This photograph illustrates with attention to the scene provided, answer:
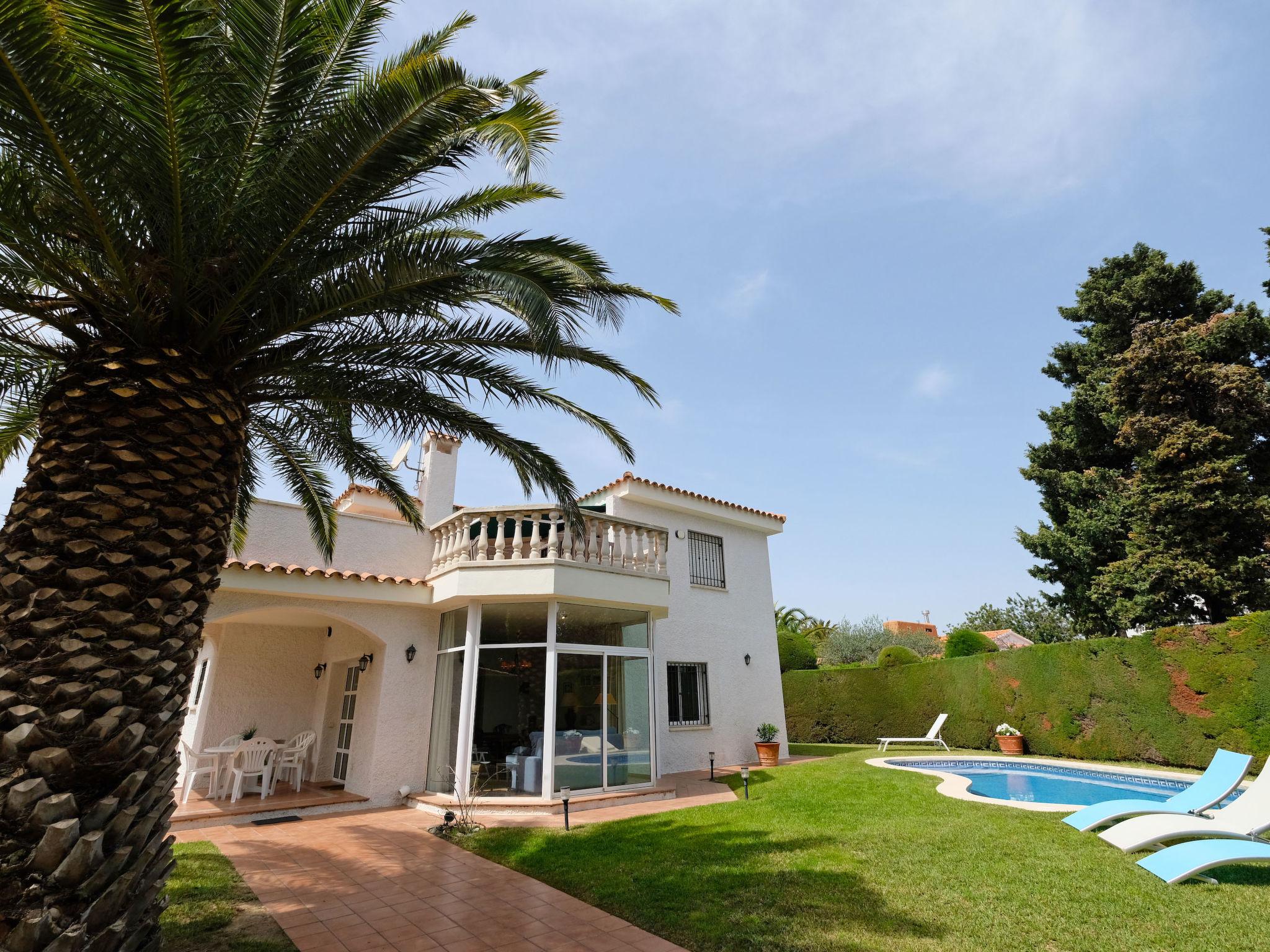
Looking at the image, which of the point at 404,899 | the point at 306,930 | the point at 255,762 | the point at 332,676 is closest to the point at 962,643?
the point at 332,676

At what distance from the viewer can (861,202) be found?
11617 mm

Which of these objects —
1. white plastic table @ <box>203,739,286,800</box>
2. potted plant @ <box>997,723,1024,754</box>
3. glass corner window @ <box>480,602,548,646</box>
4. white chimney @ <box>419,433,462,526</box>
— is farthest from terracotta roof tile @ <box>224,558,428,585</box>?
potted plant @ <box>997,723,1024,754</box>

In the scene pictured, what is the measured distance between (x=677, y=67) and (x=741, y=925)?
10597mm

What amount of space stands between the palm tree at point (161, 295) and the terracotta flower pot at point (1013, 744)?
1913cm

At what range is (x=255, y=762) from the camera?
1215cm

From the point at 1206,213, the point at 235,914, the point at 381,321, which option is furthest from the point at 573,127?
the point at 1206,213

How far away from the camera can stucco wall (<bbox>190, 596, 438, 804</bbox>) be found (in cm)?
1223

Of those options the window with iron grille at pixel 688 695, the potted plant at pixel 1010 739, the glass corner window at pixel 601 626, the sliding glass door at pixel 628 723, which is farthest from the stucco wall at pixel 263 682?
Result: the potted plant at pixel 1010 739

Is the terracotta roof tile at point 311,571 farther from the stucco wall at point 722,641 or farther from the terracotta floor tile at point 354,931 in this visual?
the terracotta floor tile at point 354,931

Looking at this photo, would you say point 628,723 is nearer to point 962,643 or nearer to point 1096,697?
point 1096,697

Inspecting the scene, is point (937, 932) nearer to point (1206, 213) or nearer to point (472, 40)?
point (472, 40)

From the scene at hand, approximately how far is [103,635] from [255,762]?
9.84 metres

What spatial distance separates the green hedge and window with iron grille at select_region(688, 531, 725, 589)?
28.5 feet

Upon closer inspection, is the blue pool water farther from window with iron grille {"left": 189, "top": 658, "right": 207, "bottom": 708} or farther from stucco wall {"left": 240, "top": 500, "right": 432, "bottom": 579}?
window with iron grille {"left": 189, "top": 658, "right": 207, "bottom": 708}
